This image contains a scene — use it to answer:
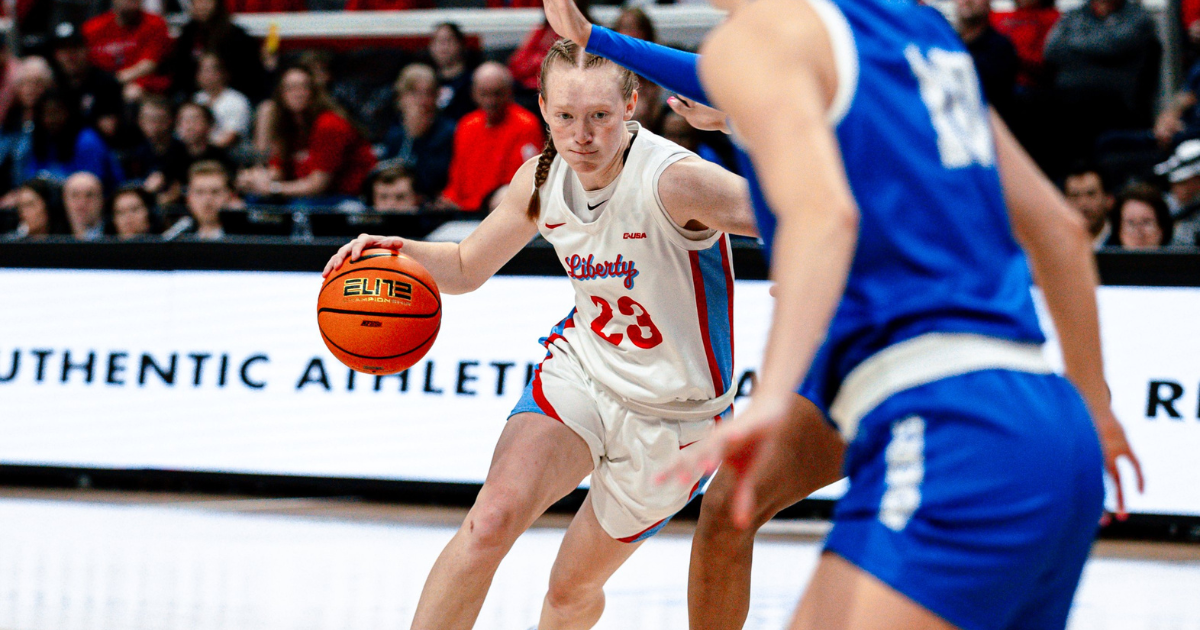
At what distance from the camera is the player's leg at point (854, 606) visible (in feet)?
5.01

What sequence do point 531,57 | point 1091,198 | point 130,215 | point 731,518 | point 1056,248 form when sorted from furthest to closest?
point 531,57
point 130,215
point 1091,198
point 731,518
point 1056,248

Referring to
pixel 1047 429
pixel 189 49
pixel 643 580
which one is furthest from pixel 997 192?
pixel 189 49

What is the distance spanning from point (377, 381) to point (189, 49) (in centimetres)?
542

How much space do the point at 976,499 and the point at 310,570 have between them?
3921mm

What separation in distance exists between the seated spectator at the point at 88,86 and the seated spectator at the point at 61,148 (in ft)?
0.77

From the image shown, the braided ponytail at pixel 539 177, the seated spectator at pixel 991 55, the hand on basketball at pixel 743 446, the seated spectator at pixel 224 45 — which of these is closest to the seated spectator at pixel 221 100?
the seated spectator at pixel 224 45

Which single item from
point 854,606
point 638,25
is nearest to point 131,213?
point 638,25

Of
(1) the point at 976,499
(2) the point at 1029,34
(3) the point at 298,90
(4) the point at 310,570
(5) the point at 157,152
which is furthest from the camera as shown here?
(5) the point at 157,152

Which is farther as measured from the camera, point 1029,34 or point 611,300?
point 1029,34

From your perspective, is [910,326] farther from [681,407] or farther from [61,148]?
[61,148]

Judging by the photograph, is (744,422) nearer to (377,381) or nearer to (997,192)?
(997,192)

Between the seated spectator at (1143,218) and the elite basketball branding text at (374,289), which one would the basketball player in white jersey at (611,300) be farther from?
the seated spectator at (1143,218)

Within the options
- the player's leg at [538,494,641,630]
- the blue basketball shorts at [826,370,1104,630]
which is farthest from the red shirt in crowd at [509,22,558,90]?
the blue basketball shorts at [826,370,1104,630]

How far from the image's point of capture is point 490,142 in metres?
8.03
